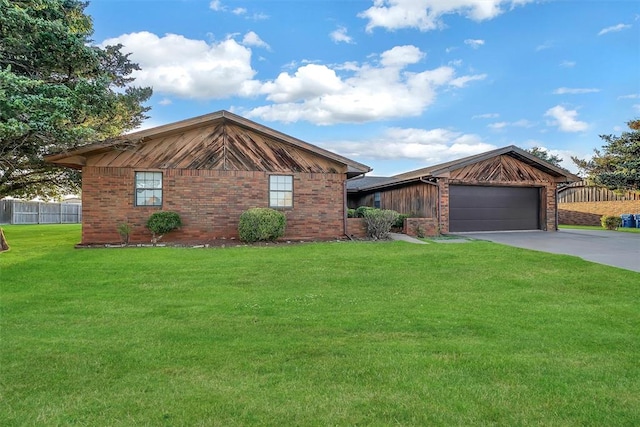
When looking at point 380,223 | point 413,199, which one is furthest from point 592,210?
point 380,223

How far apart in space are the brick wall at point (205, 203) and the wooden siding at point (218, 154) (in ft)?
0.86

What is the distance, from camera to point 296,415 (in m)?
2.68

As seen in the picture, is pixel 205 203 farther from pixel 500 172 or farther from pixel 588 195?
pixel 588 195

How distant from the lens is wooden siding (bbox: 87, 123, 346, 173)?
12.9m

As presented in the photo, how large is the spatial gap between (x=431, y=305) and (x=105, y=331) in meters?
4.32

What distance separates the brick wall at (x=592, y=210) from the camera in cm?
2294

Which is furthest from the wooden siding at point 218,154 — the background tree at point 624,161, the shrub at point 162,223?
the background tree at point 624,161

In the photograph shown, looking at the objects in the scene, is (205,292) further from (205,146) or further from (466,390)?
(205,146)

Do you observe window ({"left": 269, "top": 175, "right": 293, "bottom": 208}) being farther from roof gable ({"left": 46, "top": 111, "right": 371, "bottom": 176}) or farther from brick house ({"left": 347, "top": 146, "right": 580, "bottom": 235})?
brick house ({"left": 347, "top": 146, "right": 580, "bottom": 235})

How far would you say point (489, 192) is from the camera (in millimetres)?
17938

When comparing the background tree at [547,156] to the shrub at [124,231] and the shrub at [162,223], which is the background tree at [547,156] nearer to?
the shrub at [162,223]

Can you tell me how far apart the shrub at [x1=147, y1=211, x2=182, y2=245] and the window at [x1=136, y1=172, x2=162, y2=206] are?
71 centimetres

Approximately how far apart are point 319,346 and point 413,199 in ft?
50.8

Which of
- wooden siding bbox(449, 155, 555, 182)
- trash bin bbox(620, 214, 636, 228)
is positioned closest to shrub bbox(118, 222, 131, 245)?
wooden siding bbox(449, 155, 555, 182)
